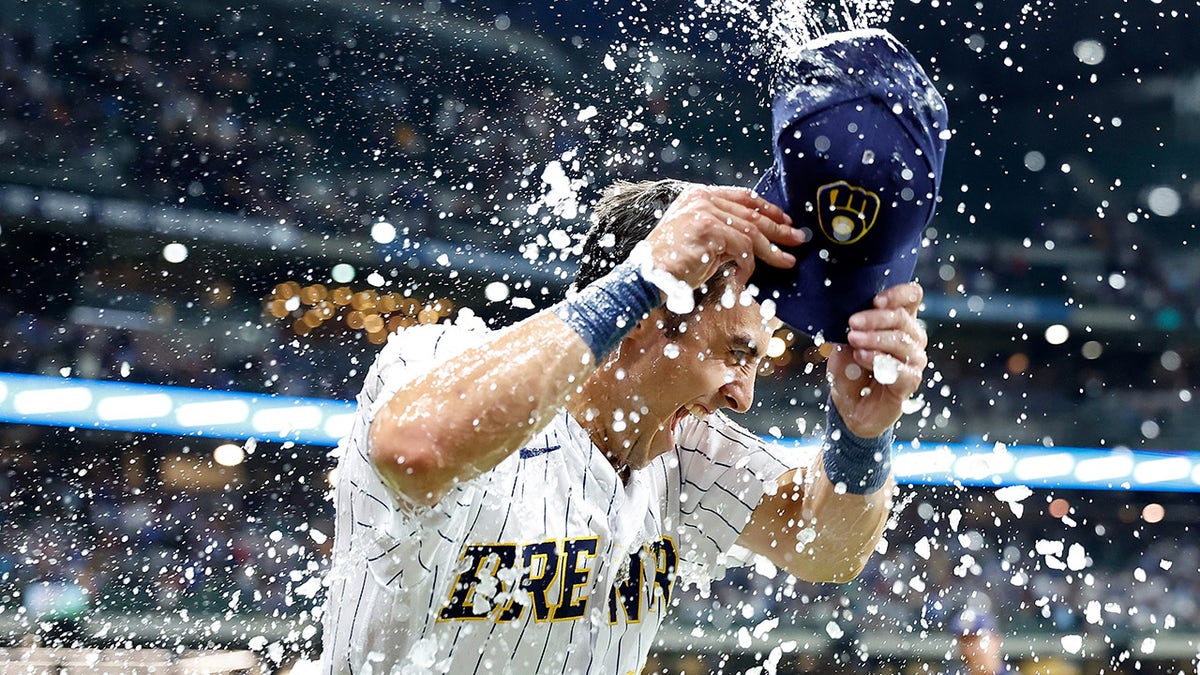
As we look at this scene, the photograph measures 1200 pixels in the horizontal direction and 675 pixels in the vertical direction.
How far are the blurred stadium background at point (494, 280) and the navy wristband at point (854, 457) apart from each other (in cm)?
781

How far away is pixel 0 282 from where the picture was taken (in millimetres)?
10820

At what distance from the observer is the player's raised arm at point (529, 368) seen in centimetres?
160

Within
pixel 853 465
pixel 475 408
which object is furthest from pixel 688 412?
pixel 475 408

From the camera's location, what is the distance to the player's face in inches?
85.4

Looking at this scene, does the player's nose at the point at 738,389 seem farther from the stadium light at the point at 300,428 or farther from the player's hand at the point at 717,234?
the stadium light at the point at 300,428

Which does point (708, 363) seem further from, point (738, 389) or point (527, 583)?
point (527, 583)

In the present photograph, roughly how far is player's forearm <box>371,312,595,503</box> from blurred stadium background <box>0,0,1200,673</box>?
25.9 feet

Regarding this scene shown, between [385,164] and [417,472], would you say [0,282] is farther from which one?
[417,472]

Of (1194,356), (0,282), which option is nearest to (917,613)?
(1194,356)

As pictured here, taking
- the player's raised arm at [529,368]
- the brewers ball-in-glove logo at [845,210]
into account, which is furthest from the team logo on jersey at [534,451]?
the brewers ball-in-glove logo at [845,210]

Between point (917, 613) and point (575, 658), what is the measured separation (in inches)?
430

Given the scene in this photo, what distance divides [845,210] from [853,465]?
677 mm

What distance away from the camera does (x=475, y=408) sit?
1.60 meters

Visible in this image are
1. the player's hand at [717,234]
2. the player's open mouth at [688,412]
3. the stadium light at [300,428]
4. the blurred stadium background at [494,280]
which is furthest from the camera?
the blurred stadium background at [494,280]
